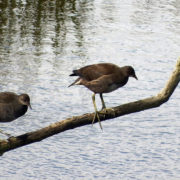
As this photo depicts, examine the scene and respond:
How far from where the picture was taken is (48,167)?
10219 millimetres

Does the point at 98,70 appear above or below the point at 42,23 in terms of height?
above

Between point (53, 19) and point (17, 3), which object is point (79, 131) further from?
point (17, 3)

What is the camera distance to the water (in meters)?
10.4

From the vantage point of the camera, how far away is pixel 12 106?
7.05 meters

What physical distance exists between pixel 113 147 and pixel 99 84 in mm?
3990

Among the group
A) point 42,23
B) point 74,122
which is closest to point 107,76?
point 74,122

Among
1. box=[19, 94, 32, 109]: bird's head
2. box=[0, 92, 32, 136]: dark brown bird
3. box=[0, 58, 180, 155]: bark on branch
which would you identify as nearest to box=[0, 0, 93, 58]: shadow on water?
box=[0, 92, 32, 136]: dark brown bird

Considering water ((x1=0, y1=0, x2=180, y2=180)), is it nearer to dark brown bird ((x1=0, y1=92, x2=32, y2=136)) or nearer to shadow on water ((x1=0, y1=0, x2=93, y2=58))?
shadow on water ((x1=0, y1=0, x2=93, y2=58))

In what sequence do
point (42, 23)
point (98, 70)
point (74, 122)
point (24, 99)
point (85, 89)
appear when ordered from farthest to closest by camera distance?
point (42, 23), point (85, 89), point (98, 70), point (24, 99), point (74, 122)

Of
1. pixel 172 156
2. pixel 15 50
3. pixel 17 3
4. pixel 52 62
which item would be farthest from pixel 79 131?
pixel 17 3

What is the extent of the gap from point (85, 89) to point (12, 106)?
7.05 m

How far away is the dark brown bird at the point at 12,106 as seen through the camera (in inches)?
276

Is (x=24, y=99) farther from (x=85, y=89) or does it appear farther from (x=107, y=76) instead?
(x=85, y=89)

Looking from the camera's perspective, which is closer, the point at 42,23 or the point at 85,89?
the point at 85,89
